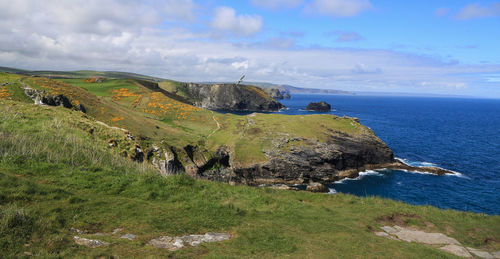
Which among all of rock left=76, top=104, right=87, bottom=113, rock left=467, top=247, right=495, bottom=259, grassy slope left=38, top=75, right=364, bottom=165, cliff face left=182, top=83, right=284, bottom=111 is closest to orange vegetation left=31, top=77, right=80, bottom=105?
grassy slope left=38, top=75, right=364, bottom=165

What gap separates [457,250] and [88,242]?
62.2 ft

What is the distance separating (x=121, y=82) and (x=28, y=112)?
8235 centimetres

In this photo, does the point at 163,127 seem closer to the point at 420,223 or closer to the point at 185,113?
the point at 185,113

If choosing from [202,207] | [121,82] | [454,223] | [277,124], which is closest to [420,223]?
[454,223]

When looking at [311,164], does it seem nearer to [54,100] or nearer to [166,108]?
[166,108]

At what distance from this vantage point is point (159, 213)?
13.2 meters

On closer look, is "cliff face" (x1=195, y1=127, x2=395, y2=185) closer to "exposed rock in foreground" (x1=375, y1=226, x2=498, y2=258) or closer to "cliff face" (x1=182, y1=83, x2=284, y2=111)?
"exposed rock in foreground" (x1=375, y1=226, x2=498, y2=258)

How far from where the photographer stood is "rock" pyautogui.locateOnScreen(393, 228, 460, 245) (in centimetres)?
1532

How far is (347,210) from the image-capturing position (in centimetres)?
1895

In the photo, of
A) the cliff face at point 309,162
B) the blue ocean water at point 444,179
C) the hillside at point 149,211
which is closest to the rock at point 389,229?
the hillside at point 149,211

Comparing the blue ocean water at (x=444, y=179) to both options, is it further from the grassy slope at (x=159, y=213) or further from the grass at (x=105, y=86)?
the grass at (x=105, y=86)

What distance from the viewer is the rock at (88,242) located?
30.3 ft

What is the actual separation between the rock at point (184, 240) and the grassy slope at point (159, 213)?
1.46 ft

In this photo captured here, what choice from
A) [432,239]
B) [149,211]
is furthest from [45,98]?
[432,239]
